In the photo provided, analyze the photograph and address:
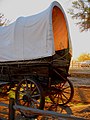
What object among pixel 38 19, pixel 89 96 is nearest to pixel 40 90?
pixel 38 19

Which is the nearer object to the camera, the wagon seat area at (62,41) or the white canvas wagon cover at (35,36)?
the white canvas wagon cover at (35,36)

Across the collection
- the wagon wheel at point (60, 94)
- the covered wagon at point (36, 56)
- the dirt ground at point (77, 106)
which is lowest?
the dirt ground at point (77, 106)

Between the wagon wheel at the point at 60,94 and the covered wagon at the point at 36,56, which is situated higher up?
the covered wagon at the point at 36,56

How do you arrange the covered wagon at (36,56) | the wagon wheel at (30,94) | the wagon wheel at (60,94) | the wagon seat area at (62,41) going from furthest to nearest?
the wagon wheel at (60,94), the wagon seat area at (62,41), the covered wagon at (36,56), the wagon wheel at (30,94)

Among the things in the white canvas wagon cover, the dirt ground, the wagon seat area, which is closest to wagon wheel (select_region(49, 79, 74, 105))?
the dirt ground

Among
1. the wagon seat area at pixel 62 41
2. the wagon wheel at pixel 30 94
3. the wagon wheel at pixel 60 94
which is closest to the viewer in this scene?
the wagon wheel at pixel 30 94

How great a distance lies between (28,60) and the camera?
7582 millimetres

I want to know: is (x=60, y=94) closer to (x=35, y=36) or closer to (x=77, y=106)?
(x=77, y=106)

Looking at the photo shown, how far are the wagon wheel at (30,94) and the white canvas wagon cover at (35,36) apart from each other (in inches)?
32.2

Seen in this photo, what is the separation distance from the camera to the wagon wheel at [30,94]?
686cm

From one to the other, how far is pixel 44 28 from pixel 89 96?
491 cm

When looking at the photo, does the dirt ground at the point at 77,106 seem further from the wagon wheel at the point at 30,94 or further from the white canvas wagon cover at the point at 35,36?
the white canvas wagon cover at the point at 35,36

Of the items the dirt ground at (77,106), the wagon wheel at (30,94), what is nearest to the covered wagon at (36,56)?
the wagon wheel at (30,94)

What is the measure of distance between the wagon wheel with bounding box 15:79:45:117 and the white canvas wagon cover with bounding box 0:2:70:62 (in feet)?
Answer: 2.69
